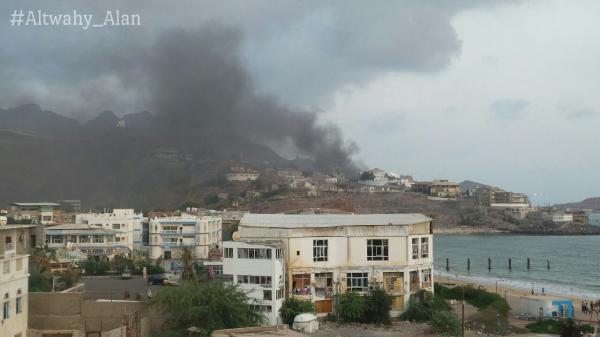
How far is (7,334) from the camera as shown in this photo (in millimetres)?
20188

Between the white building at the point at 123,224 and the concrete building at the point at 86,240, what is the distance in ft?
9.74

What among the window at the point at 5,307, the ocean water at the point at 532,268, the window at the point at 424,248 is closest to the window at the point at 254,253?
the window at the point at 424,248

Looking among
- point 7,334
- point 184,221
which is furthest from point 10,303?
point 184,221

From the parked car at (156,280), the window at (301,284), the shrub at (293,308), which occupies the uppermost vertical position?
the window at (301,284)

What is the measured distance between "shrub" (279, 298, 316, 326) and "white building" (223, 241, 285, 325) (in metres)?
0.22

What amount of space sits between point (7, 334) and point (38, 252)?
68.9ft

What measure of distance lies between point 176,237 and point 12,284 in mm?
35597

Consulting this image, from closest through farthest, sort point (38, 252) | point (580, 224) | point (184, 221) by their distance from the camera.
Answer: point (38, 252) → point (184, 221) → point (580, 224)

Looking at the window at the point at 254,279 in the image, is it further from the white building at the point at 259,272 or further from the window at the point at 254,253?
the window at the point at 254,253

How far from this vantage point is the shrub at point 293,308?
1064 inches

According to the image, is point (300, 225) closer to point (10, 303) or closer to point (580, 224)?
point (10, 303)

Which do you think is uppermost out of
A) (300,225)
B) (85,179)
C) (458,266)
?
(85,179)

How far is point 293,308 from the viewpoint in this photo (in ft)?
89.6

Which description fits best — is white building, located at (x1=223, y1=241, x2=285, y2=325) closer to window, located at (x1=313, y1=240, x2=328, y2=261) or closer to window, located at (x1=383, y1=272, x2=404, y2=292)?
window, located at (x1=313, y1=240, x2=328, y2=261)
